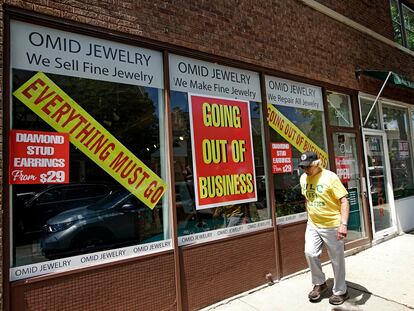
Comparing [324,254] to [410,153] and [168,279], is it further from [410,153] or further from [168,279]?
[410,153]

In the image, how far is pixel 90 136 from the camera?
11.9 feet

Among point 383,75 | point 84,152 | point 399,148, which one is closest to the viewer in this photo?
point 84,152

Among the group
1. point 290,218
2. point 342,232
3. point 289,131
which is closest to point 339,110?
point 289,131

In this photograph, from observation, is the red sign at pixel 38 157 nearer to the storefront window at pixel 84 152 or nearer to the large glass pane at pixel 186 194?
the storefront window at pixel 84 152

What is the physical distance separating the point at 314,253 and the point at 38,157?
335 centimetres

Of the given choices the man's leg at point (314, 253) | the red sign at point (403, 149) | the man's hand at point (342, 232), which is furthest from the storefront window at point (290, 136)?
the red sign at point (403, 149)

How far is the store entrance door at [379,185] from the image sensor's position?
24.2ft

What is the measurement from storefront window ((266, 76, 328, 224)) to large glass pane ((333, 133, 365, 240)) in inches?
24.1

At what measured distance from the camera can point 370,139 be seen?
7.67 meters

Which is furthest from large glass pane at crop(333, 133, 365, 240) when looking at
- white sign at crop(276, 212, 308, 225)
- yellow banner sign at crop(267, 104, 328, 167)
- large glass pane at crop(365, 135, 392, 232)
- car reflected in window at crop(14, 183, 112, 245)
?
car reflected in window at crop(14, 183, 112, 245)

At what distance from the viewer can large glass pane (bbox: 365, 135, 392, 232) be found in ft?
24.5

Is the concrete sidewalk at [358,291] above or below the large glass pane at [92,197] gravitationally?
below

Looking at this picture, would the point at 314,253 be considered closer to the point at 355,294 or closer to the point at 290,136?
the point at 355,294

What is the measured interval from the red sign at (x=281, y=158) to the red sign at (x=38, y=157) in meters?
3.17
